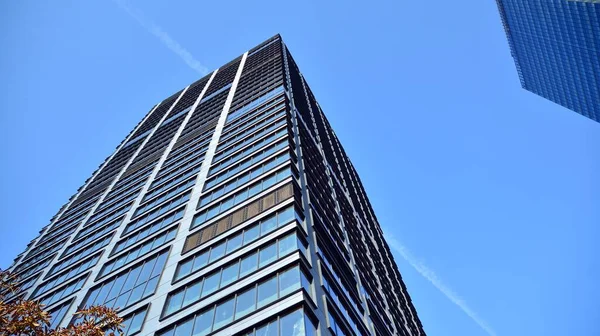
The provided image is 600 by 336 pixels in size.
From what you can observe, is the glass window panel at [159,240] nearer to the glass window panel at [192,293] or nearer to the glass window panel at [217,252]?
the glass window panel at [217,252]

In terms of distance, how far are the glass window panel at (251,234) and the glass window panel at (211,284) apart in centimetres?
259

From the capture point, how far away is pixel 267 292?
22.1 meters

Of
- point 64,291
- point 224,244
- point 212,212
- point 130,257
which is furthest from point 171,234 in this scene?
point 64,291

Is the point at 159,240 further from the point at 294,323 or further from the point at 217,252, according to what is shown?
the point at 294,323

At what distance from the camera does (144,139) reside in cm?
7494

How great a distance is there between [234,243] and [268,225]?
224 centimetres

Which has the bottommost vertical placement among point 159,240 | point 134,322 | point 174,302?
point 134,322

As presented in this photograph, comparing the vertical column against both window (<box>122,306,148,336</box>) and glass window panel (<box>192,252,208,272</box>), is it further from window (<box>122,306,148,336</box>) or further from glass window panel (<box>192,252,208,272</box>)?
glass window panel (<box>192,252,208,272</box>)

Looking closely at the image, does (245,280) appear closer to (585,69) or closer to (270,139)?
(270,139)

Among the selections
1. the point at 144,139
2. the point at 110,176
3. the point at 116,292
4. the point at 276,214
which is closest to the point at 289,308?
the point at 276,214

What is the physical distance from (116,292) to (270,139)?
17.3 m

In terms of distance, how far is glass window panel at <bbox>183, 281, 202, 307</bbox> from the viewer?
24.4 meters

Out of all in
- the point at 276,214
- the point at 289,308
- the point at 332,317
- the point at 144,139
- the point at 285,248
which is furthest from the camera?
the point at 144,139

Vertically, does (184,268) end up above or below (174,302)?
above
